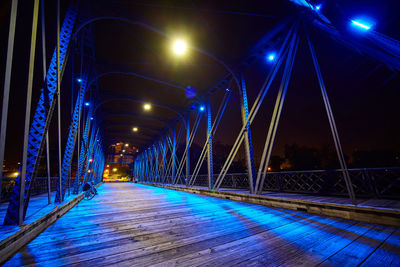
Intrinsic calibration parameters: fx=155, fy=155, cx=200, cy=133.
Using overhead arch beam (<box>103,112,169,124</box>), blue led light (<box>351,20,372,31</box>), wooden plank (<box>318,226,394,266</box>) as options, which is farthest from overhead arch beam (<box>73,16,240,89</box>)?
overhead arch beam (<box>103,112,169,124</box>)

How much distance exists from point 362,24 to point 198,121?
8.14 m

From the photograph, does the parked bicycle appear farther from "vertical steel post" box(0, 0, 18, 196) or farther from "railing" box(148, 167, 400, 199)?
"railing" box(148, 167, 400, 199)

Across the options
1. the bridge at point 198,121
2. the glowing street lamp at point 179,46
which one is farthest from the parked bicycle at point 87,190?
the glowing street lamp at point 179,46

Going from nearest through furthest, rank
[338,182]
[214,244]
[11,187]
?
[214,244], [338,182], [11,187]

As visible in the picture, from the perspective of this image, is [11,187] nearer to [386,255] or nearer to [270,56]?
[386,255]

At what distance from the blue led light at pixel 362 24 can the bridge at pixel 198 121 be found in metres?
0.04

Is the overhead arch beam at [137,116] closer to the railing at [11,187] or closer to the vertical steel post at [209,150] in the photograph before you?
the vertical steel post at [209,150]

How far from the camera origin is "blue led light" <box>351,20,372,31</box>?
3.12 metres

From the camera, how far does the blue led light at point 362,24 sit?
3.12 meters

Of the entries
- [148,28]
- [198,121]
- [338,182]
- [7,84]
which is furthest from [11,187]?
[338,182]

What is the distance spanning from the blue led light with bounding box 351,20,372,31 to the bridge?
4cm

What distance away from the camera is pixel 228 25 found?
5.37 m

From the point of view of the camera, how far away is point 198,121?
10.4 meters

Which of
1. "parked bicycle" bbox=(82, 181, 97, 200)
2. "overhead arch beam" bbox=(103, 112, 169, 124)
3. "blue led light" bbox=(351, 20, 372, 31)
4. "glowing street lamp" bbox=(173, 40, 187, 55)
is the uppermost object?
"glowing street lamp" bbox=(173, 40, 187, 55)
